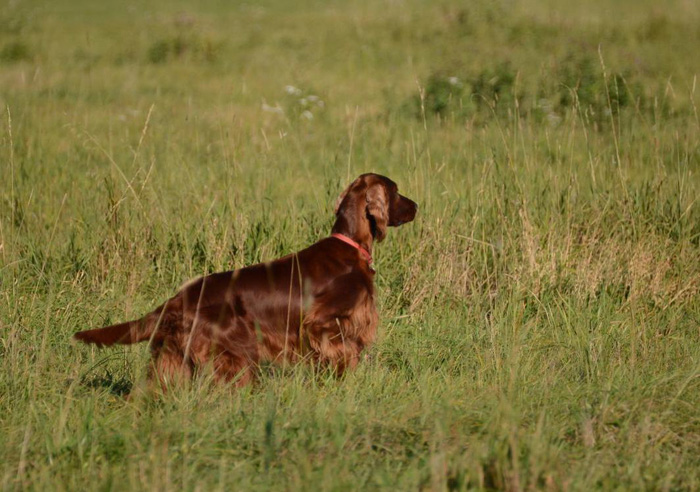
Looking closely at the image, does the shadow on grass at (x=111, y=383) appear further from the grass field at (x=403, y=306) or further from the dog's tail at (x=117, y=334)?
the dog's tail at (x=117, y=334)

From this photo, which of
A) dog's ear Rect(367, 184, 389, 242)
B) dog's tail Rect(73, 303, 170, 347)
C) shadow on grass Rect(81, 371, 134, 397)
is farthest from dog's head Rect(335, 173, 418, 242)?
shadow on grass Rect(81, 371, 134, 397)

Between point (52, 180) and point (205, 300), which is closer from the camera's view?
point (205, 300)

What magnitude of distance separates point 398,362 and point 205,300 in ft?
2.86

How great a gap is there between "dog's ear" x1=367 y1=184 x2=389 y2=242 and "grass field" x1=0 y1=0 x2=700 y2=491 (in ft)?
1.66

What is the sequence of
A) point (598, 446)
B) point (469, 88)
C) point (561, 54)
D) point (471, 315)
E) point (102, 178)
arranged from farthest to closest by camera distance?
point (561, 54), point (469, 88), point (102, 178), point (471, 315), point (598, 446)

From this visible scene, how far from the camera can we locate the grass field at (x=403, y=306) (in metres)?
2.48

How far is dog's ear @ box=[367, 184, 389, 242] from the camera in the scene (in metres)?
3.65

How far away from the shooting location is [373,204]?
366 cm

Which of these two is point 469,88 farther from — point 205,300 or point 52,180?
point 205,300

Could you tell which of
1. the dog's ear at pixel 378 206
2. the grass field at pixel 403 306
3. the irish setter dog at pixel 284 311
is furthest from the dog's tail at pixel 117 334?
the dog's ear at pixel 378 206

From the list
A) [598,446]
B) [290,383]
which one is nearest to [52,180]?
[290,383]

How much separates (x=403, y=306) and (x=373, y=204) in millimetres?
780

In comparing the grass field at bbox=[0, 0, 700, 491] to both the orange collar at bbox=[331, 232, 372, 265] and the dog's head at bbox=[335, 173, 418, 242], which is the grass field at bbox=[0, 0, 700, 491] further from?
the dog's head at bbox=[335, 173, 418, 242]

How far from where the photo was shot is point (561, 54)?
10.6 m
